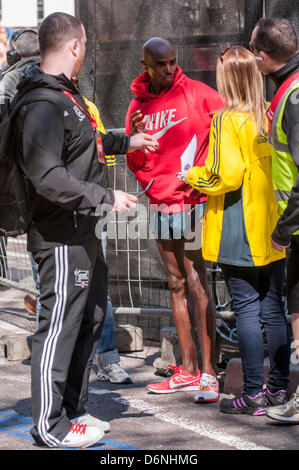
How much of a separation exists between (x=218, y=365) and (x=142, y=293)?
3.83 ft

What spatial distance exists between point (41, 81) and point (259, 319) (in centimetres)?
184

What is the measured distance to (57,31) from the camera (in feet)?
12.5

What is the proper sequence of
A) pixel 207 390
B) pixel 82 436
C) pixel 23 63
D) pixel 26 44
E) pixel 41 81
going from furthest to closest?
pixel 26 44 < pixel 23 63 < pixel 207 390 < pixel 82 436 < pixel 41 81

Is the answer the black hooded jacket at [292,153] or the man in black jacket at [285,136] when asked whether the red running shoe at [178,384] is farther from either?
the black hooded jacket at [292,153]

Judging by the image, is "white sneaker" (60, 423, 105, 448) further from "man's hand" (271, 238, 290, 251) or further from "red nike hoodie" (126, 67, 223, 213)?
"red nike hoodie" (126, 67, 223, 213)

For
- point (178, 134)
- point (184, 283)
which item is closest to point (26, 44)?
point (178, 134)

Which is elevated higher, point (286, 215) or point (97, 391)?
point (286, 215)

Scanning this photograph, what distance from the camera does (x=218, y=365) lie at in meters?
5.60

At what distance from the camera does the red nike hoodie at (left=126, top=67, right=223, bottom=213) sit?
5078 millimetres

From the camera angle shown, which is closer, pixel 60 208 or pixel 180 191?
pixel 60 208

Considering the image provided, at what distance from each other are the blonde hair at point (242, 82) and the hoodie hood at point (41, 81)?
0.97 meters

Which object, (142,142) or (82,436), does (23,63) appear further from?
(82,436)

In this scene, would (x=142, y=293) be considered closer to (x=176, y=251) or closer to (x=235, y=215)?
A: (x=176, y=251)

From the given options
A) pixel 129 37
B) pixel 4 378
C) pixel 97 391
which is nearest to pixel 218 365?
pixel 97 391
